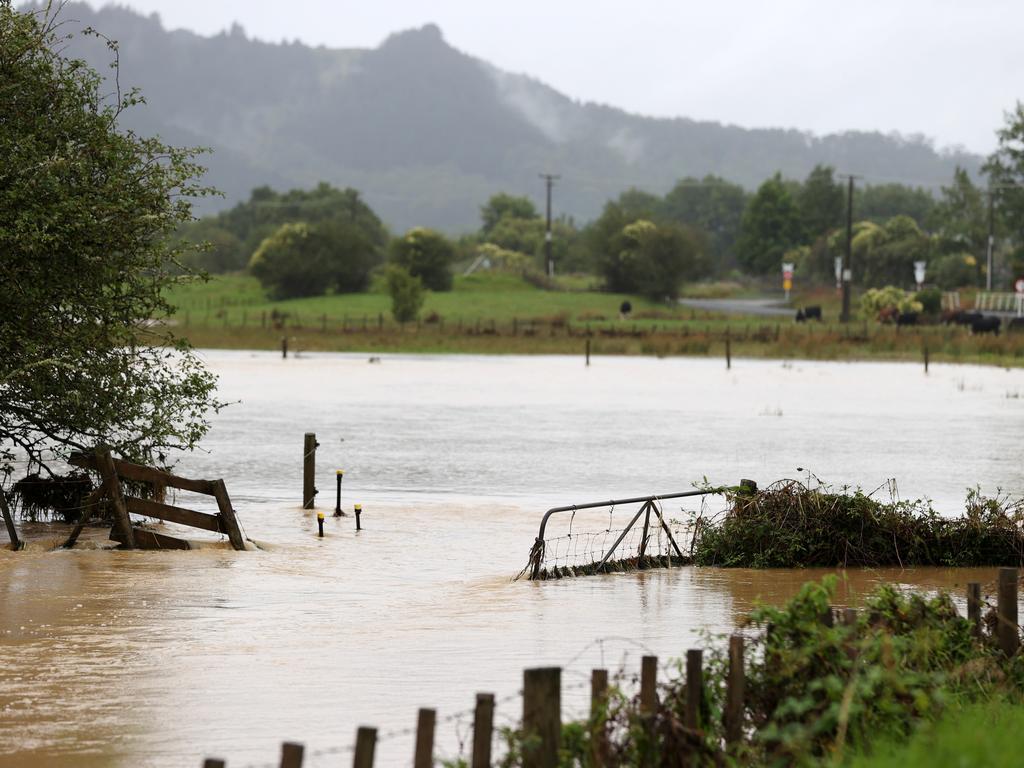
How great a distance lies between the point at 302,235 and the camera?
125312 mm

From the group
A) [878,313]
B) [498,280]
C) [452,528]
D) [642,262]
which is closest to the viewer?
[452,528]

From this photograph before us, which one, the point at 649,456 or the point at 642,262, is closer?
the point at 649,456

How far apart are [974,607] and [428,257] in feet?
385

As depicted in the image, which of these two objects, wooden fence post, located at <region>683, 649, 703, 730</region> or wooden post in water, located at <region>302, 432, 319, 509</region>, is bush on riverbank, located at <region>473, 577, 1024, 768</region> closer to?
wooden fence post, located at <region>683, 649, 703, 730</region>

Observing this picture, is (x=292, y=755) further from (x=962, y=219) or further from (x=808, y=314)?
(x=962, y=219)

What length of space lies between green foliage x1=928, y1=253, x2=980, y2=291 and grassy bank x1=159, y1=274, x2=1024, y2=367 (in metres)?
18.7

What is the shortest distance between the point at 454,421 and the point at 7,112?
24727 mm

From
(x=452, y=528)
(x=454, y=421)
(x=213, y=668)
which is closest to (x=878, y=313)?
(x=454, y=421)

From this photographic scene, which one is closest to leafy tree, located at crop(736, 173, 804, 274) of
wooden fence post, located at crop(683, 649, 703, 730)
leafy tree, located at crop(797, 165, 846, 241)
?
leafy tree, located at crop(797, 165, 846, 241)

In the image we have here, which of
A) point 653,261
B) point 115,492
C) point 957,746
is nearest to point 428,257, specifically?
point 653,261

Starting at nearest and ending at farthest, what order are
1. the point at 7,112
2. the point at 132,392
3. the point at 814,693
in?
the point at 814,693, the point at 7,112, the point at 132,392

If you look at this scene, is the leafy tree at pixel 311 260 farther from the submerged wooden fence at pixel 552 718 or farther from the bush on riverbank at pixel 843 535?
the submerged wooden fence at pixel 552 718

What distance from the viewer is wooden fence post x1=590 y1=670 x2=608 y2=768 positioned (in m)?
9.20

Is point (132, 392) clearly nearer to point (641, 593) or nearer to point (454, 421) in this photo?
point (641, 593)
